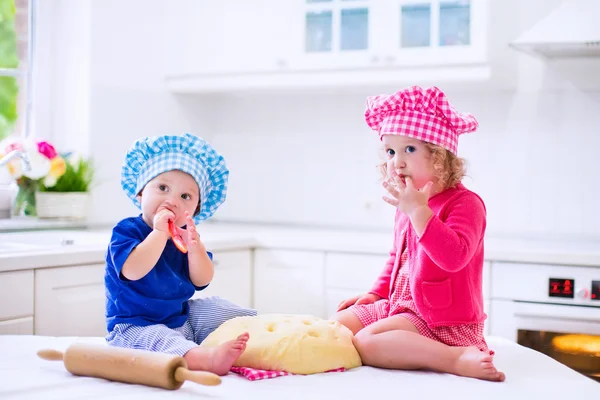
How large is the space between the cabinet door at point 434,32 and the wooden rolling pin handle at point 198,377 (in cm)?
179

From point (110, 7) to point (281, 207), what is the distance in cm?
112

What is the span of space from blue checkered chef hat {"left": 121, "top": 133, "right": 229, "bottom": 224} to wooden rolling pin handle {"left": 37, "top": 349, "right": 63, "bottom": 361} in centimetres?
41

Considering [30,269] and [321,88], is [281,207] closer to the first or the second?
[321,88]

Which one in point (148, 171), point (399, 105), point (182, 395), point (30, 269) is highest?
point (399, 105)

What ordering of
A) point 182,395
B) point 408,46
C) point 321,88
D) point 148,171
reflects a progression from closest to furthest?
point 182,395, point 148,171, point 408,46, point 321,88

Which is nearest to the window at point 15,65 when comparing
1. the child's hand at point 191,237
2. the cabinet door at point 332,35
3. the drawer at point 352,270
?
the cabinet door at point 332,35

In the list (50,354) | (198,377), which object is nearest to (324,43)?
(50,354)

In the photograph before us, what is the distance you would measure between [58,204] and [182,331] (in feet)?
4.31

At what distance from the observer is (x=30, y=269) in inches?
83.8

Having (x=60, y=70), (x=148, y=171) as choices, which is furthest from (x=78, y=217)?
(x=148, y=171)

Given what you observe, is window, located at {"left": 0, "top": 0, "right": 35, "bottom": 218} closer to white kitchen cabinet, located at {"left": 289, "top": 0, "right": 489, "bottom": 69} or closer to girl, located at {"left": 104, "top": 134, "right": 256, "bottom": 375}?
white kitchen cabinet, located at {"left": 289, "top": 0, "right": 489, "bottom": 69}

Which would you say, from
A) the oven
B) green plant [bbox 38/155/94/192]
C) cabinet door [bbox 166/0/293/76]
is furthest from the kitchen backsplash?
green plant [bbox 38/155/94/192]

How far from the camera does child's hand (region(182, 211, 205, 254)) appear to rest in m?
1.64

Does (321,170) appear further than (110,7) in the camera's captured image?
Yes
